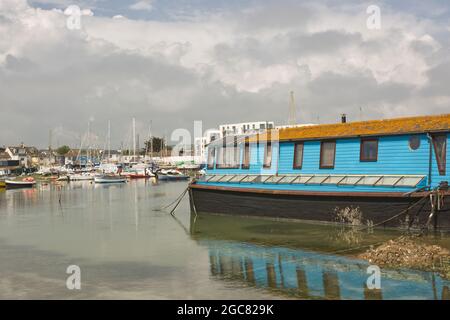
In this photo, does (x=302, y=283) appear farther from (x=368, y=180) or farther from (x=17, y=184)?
(x=17, y=184)

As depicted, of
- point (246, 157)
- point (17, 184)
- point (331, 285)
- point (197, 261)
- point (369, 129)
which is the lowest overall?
point (197, 261)

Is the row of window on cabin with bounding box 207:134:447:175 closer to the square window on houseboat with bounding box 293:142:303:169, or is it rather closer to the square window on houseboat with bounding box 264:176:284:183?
the square window on houseboat with bounding box 293:142:303:169

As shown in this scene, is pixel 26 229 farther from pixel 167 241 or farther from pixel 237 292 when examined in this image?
pixel 237 292

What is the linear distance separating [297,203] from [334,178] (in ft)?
5.91

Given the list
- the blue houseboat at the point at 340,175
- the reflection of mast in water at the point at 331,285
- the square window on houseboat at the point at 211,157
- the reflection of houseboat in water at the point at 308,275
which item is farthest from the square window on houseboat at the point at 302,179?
the reflection of mast in water at the point at 331,285

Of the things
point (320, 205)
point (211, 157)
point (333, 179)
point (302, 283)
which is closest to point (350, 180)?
point (333, 179)

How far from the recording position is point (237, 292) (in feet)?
37.1

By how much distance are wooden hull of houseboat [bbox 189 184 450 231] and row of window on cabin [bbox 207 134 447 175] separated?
158 centimetres

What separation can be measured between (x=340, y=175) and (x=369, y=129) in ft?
7.01

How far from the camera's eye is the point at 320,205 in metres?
19.8

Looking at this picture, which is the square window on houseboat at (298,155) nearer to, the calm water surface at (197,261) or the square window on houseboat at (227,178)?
the calm water surface at (197,261)

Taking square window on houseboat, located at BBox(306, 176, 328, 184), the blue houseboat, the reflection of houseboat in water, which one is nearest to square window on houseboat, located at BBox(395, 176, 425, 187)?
the blue houseboat

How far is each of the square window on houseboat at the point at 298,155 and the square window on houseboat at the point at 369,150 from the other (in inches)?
116

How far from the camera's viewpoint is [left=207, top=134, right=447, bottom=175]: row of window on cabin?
57.4 feet
